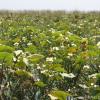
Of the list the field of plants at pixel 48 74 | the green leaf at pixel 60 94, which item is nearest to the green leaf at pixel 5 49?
the field of plants at pixel 48 74

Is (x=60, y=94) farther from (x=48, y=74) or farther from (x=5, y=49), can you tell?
(x=48, y=74)

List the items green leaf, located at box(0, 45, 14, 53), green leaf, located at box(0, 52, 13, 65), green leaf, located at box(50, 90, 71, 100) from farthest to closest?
green leaf, located at box(0, 45, 14, 53)
green leaf, located at box(0, 52, 13, 65)
green leaf, located at box(50, 90, 71, 100)

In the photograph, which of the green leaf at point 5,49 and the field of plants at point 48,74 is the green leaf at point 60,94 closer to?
the field of plants at point 48,74

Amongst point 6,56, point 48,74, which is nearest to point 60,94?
point 6,56

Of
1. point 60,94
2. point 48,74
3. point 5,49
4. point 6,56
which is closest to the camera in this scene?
point 60,94

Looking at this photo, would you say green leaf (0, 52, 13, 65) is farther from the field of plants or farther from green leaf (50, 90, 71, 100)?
green leaf (50, 90, 71, 100)

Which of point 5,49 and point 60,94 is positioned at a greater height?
point 5,49

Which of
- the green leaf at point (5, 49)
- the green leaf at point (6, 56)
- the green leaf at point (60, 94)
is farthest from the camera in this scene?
the green leaf at point (5, 49)

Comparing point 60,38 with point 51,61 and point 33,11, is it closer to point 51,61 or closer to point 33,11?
point 51,61

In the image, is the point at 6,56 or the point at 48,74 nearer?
the point at 6,56

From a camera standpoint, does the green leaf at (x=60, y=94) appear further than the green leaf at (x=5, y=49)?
No

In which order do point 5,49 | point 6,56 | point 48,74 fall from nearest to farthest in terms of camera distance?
point 6,56 < point 5,49 < point 48,74

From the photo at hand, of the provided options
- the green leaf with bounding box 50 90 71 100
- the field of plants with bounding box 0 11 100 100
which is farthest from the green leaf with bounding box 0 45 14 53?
the green leaf with bounding box 50 90 71 100

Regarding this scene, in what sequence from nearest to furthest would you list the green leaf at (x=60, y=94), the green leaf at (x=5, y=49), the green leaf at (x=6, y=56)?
the green leaf at (x=60, y=94)
the green leaf at (x=6, y=56)
the green leaf at (x=5, y=49)
